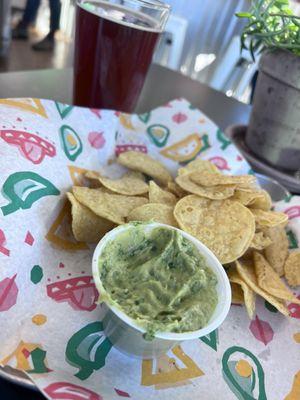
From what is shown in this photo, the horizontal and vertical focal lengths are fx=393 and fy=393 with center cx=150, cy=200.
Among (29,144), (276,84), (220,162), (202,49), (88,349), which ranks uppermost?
(276,84)

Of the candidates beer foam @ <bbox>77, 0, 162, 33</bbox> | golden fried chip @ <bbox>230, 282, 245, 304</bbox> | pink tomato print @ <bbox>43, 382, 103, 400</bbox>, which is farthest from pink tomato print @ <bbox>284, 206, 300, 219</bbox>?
pink tomato print @ <bbox>43, 382, 103, 400</bbox>

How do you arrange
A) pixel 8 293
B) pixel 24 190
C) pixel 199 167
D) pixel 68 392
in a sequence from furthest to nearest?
1. pixel 199 167
2. pixel 24 190
3. pixel 8 293
4. pixel 68 392

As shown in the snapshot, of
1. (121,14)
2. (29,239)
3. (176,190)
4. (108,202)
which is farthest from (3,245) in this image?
(121,14)

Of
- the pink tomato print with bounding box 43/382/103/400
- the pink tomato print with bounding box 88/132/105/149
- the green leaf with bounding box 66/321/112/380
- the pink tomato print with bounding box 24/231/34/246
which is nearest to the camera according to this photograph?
the pink tomato print with bounding box 43/382/103/400

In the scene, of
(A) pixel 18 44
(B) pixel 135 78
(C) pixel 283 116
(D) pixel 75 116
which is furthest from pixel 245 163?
(A) pixel 18 44

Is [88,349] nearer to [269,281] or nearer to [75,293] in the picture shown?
[75,293]

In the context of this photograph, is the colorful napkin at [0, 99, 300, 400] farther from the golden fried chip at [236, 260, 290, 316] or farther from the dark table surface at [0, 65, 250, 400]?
the dark table surface at [0, 65, 250, 400]
